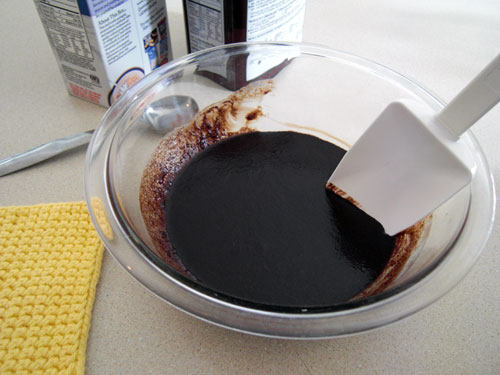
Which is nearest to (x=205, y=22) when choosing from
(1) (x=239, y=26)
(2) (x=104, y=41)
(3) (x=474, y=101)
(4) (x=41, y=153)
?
(1) (x=239, y=26)

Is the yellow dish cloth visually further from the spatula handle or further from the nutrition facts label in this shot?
the spatula handle

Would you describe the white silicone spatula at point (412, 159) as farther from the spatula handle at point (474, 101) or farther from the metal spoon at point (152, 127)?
the metal spoon at point (152, 127)

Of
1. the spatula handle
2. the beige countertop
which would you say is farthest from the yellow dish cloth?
the spatula handle

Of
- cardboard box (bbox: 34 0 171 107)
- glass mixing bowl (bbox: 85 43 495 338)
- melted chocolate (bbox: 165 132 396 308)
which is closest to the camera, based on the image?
glass mixing bowl (bbox: 85 43 495 338)

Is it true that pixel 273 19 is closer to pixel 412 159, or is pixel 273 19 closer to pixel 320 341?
pixel 412 159

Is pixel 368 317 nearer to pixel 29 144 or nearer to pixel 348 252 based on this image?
pixel 348 252
